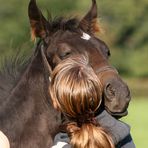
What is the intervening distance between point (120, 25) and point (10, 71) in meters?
52.6

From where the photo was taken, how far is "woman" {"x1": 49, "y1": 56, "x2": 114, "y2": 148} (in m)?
4.96

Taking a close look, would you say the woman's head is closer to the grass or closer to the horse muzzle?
the horse muzzle

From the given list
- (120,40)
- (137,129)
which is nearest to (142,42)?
(120,40)

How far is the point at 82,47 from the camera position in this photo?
5.79 m

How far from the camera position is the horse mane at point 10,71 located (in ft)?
20.8

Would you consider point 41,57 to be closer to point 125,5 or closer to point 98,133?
point 98,133

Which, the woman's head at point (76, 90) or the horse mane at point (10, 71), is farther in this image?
the horse mane at point (10, 71)

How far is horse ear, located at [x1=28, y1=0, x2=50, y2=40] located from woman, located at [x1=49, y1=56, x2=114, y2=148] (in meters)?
1.00

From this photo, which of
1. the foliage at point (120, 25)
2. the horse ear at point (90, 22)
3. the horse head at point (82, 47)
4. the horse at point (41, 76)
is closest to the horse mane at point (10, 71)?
the horse at point (41, 76)

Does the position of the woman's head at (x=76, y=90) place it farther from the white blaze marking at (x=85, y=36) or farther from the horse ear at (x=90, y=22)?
the horse ear at (x=90, y=22)

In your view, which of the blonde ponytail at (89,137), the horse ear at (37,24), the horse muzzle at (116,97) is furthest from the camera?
the horse ear at (37,24)

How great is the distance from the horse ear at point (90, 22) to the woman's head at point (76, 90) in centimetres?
110

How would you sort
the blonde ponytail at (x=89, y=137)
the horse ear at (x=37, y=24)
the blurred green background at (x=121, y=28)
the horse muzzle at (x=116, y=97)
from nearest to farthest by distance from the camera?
the blonde ponytail at (x=89, y=137) → the horse muzzle at (x=116, y=97) → the horse ear at (x=37, y=24) → the blurred green background at (x=121, y=28)

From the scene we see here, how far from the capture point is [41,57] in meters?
6.14
